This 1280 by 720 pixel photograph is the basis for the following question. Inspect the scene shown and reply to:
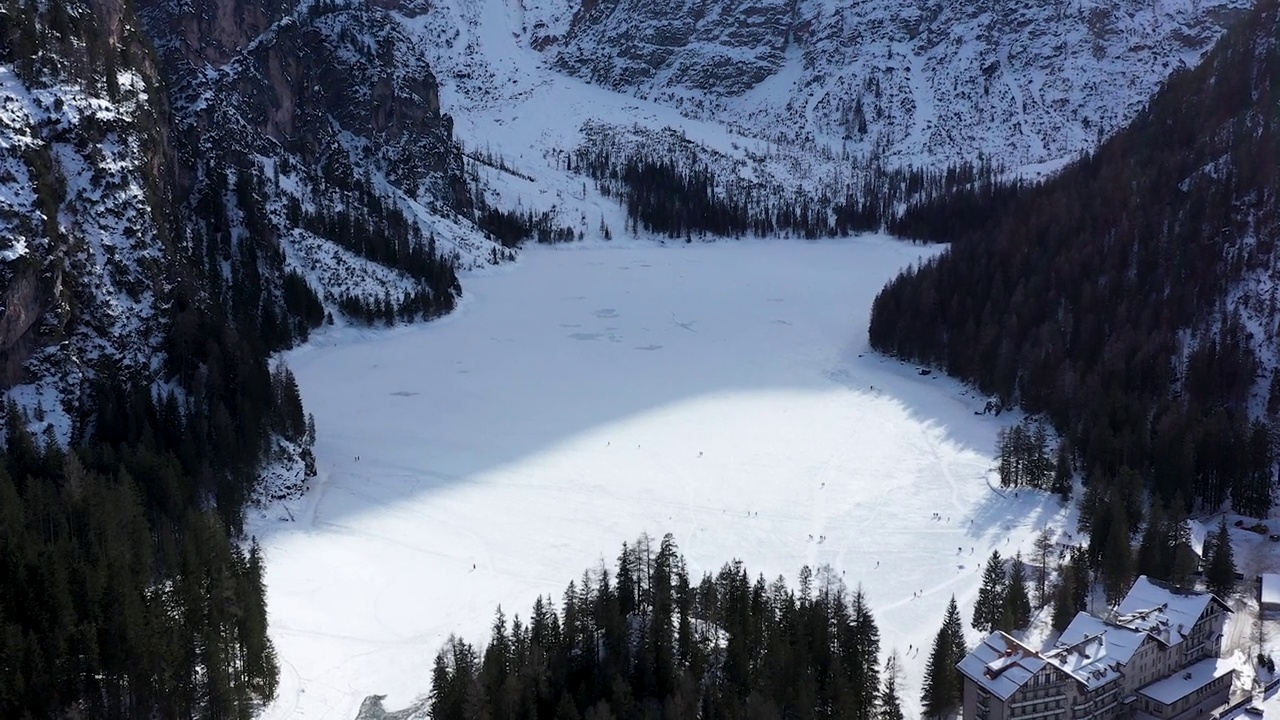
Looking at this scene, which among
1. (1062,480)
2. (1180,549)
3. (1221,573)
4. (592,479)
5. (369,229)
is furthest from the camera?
(369,229)

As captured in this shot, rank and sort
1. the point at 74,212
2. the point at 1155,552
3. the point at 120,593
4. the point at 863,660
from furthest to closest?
the point at 74,212
the point at 1155,552
the point at 863,660
the point at 120,593

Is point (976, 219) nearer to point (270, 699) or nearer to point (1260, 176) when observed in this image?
point (1260, 176)

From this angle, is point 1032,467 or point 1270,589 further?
point 1032,467

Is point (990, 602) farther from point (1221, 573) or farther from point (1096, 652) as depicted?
point (1221, 573)

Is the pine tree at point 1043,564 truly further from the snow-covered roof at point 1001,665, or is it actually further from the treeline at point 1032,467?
the snow-covered roof at point 1001,665

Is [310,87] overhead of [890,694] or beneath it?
overhead

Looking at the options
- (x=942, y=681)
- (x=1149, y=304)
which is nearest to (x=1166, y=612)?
(x=942, y=681)

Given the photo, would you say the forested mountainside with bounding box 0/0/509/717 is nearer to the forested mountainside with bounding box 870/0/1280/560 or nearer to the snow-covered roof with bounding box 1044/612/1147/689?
the snow-covered roof with bounding box 1044/612/1147/689

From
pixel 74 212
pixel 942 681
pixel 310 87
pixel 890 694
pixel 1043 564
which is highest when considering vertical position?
pixel 310 87

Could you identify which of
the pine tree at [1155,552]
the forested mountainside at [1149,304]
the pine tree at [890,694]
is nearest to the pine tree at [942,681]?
the pine tree at [890,694]
